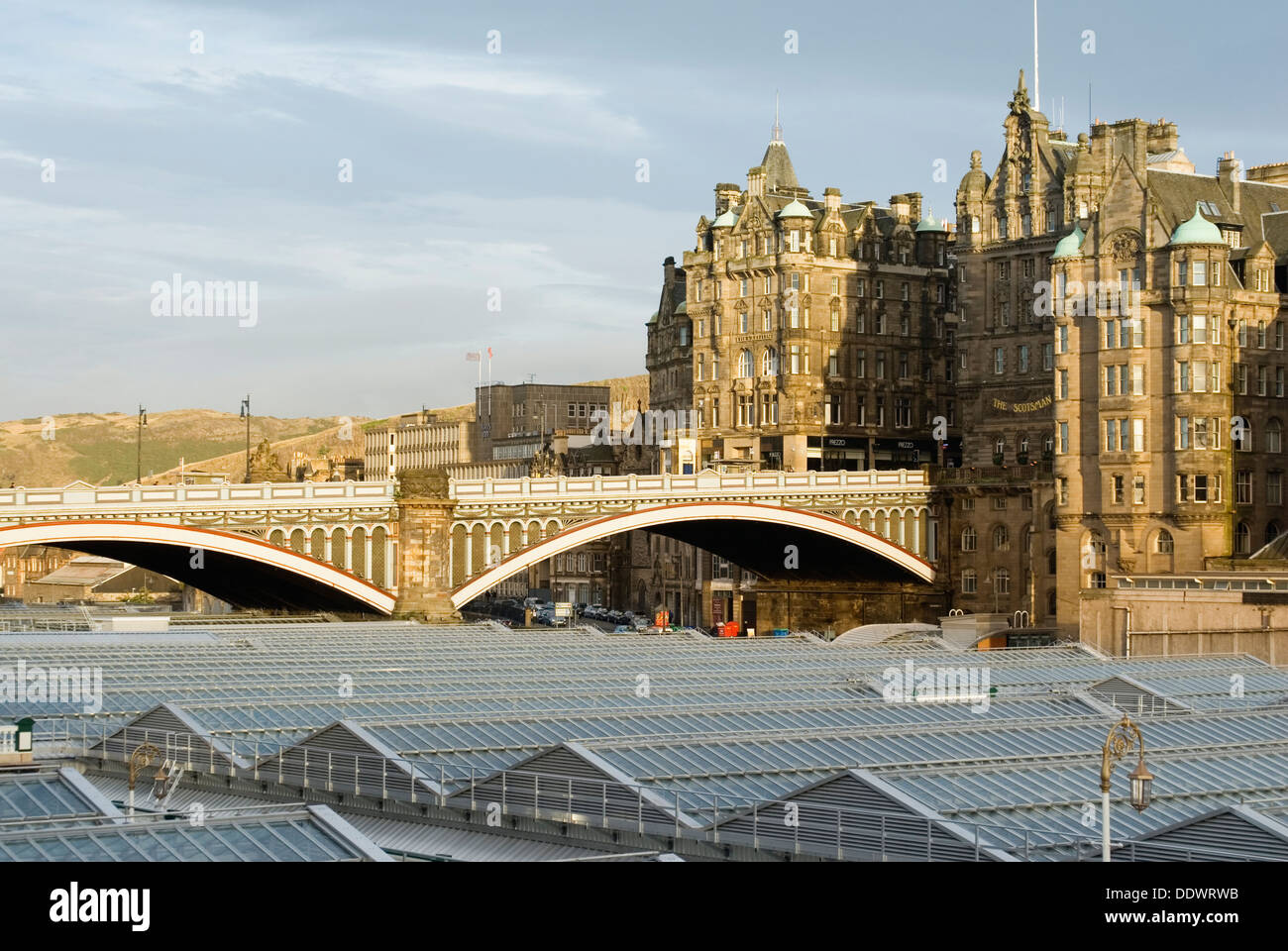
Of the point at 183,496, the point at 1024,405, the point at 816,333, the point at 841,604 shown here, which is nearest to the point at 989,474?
the point at 1024,405

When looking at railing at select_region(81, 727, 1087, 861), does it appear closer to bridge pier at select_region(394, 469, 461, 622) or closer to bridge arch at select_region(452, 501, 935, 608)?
bridge pier at select_region(394, 469, 461, 622)

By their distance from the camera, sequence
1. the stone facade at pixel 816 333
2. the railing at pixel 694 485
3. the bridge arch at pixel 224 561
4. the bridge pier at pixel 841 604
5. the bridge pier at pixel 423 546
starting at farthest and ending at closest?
the stone facade at pixel 816 333, the bridge pier at pixel 841 604, the railing at pixel 694 485, the bridge pier at pixel 423 546, the bridge arch at pixel 224 561

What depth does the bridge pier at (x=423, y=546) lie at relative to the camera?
137 m

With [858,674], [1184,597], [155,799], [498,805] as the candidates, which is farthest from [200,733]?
[1184,597]

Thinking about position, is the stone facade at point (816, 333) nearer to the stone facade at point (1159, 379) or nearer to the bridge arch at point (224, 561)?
the stone facade at point (1159, 379)

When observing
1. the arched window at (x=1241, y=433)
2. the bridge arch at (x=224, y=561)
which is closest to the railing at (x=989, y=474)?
the arched window at (x=1241, y=433)

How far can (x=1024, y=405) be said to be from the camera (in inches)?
6649

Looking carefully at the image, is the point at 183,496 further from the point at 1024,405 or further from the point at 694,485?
the point at 1024,405

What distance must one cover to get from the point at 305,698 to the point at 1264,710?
107 ft

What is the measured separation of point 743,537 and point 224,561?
148 feet

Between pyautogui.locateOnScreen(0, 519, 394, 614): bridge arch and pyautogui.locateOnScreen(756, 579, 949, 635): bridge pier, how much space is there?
149 ft

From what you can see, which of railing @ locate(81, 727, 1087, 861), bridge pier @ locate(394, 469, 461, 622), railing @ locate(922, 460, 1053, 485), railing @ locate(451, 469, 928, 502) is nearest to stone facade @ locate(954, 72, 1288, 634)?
railing @ locate(922, 460, 1053, 485)

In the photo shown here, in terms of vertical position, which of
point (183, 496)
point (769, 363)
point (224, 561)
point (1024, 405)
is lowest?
point (224, 561)

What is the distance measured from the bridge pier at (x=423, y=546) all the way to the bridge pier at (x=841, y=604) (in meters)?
44.1
